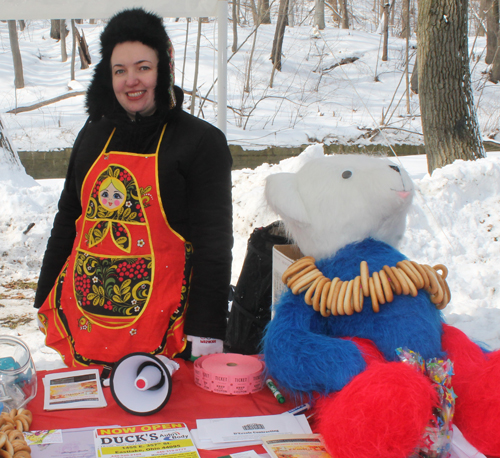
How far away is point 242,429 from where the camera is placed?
3.77 ft

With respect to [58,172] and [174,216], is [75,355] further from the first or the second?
[58,172]

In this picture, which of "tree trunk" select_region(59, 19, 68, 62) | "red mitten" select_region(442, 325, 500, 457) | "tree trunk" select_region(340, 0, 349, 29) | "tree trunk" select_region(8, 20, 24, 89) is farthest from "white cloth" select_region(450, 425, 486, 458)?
"tree trunk" select_region(340, 0, 349, 29)

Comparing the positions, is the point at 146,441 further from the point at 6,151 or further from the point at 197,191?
the point at 6,151

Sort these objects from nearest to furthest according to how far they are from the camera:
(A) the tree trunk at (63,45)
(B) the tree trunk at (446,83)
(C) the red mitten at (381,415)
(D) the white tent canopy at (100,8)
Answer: (C) the red mitten at (381,415) < (D) the white tent canopy at (100,8) < (B) the tree trunk at (446,83) < (A) the tree trunk at (63,45)

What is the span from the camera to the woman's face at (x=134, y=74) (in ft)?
4.81

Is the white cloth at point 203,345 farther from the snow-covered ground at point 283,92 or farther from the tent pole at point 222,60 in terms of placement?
the snow-covered ground at point 283,92

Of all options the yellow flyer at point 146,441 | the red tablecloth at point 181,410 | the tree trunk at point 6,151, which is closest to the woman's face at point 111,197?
the red tablecloth at point 181,410

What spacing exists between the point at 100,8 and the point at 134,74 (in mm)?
1314

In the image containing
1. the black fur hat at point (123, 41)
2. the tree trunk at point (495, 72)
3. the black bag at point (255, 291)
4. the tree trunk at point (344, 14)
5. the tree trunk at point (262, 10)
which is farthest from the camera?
the tree trunk at point (344, 14)

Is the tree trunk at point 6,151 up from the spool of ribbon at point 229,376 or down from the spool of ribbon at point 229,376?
up

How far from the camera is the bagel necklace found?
3.83 feet

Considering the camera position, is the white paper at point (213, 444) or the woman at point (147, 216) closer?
the white paper at point (213, 444)

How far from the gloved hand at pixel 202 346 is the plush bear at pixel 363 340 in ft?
1.01

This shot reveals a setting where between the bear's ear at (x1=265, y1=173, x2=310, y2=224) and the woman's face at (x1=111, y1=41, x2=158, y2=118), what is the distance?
1.59 ft
